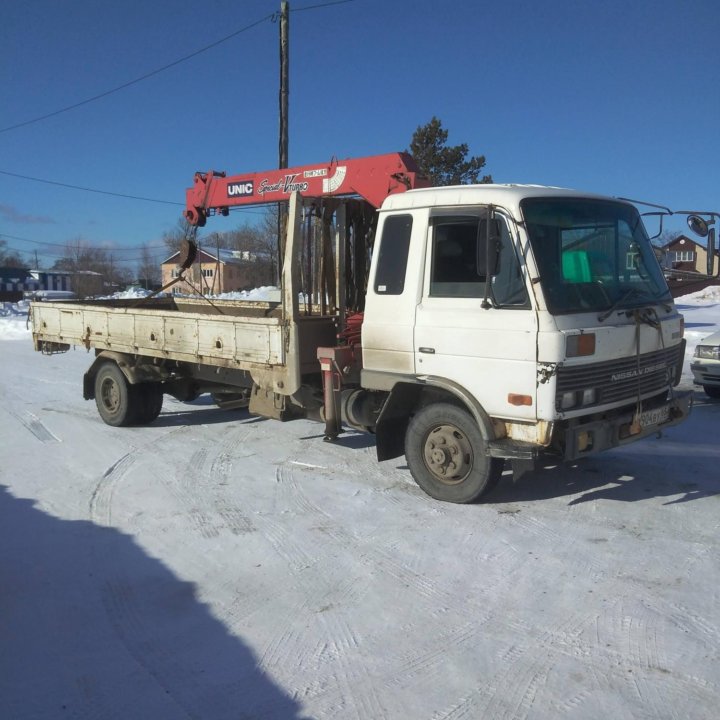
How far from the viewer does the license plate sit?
17.9 feet

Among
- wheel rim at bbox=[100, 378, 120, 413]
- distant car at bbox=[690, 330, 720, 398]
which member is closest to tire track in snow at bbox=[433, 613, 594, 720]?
wheel rim at bbox=[100, 378, 120, 413]

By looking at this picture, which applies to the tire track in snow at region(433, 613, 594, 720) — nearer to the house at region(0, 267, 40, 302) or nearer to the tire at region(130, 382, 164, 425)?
the tire at region(130, 382, 164, 425)

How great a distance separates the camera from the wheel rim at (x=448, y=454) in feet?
18.4

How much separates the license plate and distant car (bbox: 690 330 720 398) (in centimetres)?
481

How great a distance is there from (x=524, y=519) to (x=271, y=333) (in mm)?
2933

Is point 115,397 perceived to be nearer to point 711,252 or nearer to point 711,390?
point 711,252

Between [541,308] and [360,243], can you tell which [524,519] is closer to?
[541,308]

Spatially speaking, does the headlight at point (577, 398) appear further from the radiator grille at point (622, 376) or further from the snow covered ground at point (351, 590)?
the snow covered ground at point (351, 590)

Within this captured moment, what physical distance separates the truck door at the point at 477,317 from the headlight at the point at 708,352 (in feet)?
20.4

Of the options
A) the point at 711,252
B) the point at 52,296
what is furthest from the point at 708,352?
the point at 52,296

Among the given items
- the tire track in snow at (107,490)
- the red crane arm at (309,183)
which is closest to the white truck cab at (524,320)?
the red crane arm at (309,183)

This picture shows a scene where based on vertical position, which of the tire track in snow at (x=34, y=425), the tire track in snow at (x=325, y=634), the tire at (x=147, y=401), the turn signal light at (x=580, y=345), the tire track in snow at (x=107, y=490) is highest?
the turn signal light at (x=580, y=345)

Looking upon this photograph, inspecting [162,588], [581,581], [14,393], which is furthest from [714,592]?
[14,393]

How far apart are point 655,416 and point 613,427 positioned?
21.8 inches
